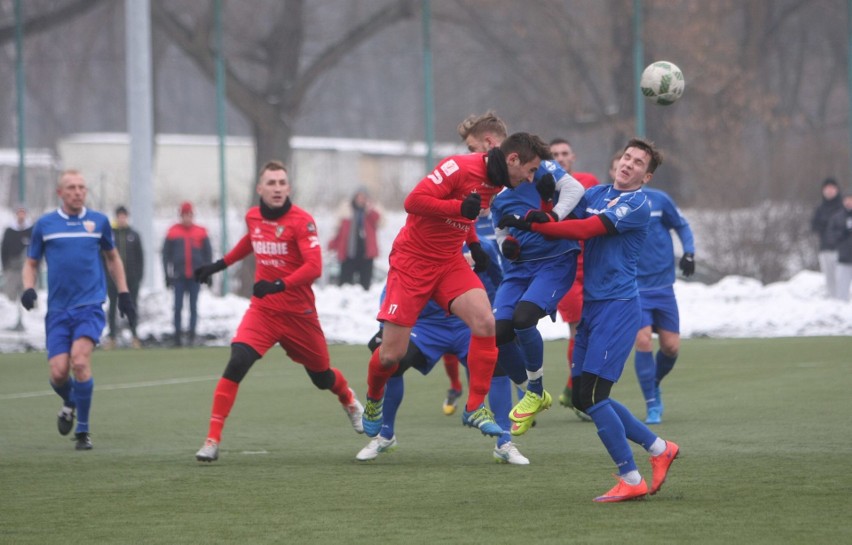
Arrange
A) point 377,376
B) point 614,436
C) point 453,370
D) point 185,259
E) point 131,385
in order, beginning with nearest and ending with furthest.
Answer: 1. point 614,436
2. point 377,376
3. point 453,370
4. point 131,385
5. point 185,259

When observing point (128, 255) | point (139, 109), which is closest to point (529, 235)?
point (128, 255)

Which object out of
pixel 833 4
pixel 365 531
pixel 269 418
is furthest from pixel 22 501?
pixel 833 4

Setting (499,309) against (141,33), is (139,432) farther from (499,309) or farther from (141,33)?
(141,33)

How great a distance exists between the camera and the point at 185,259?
20078 millimetres

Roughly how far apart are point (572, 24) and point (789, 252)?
20.0 feet

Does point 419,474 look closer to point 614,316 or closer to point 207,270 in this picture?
point 614,316

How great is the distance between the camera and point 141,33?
22.5 m

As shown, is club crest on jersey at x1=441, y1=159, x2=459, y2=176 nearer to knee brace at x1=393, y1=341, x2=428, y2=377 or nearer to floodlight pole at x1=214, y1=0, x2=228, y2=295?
knee brace at x1=393, y1=341, x2=428, y2=377

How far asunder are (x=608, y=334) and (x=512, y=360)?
5.94ft

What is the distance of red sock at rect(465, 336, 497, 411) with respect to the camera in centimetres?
890

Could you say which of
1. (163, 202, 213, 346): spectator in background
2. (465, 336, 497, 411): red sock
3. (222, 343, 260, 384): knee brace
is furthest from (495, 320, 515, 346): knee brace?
(163, 202, 213, 346): spectator in background

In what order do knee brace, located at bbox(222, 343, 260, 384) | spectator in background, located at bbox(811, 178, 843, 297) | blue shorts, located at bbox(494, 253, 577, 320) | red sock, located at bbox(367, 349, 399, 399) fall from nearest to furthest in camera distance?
1. blue shorts, located at bbox(494, 253, 577, 320)
2. red sock, located at bbox(367, 349, 399, 399)
3. knee brace, located at bbox(222, 343, 260, 384)
4. spectator in background, located at bbox(811, 178, 843, 297)

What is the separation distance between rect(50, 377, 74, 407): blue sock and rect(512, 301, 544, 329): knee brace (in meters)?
3.99

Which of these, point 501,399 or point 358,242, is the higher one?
point 358,242
